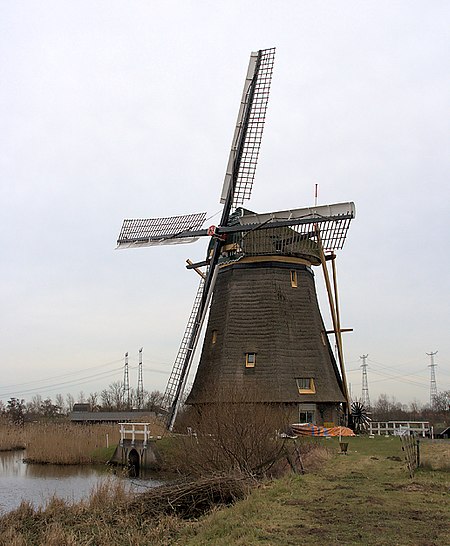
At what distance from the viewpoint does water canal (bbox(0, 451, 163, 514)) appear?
582 inches

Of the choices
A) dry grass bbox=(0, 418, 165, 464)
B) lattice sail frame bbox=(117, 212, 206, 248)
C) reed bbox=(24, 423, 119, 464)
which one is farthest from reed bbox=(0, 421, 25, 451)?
lattice sail frame bbox=(117, 212, 206, 248)

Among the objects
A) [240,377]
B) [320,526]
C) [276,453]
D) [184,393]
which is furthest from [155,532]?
[184,393]

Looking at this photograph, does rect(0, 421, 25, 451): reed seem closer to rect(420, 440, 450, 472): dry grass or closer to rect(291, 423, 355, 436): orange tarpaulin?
rect(291, 423, 355, 436): orange tarpaulin

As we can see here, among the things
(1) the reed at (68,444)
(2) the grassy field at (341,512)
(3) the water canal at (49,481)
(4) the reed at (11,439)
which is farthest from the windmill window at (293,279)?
(4) the reed at (11,439)

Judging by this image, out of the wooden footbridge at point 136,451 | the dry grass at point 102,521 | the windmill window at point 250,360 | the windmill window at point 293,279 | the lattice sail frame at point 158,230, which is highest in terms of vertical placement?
the lattice sail frame at point 158,230

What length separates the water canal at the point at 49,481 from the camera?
14.8m

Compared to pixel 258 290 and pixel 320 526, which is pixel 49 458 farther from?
pixel 320 526

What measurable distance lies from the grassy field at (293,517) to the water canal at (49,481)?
6.58ft

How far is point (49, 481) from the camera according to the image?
18391 millimetres

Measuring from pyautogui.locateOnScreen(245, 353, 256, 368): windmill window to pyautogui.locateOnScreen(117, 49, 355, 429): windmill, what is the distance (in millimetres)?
32

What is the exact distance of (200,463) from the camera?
1393 cm

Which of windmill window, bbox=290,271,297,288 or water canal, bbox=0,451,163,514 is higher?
windmill window, bbox=290,271,297,288

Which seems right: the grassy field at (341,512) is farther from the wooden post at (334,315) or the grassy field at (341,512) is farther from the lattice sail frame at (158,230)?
the lattice sail frame at (158,230)

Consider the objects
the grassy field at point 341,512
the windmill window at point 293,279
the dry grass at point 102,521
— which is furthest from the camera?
the windmill window at point 293,279
